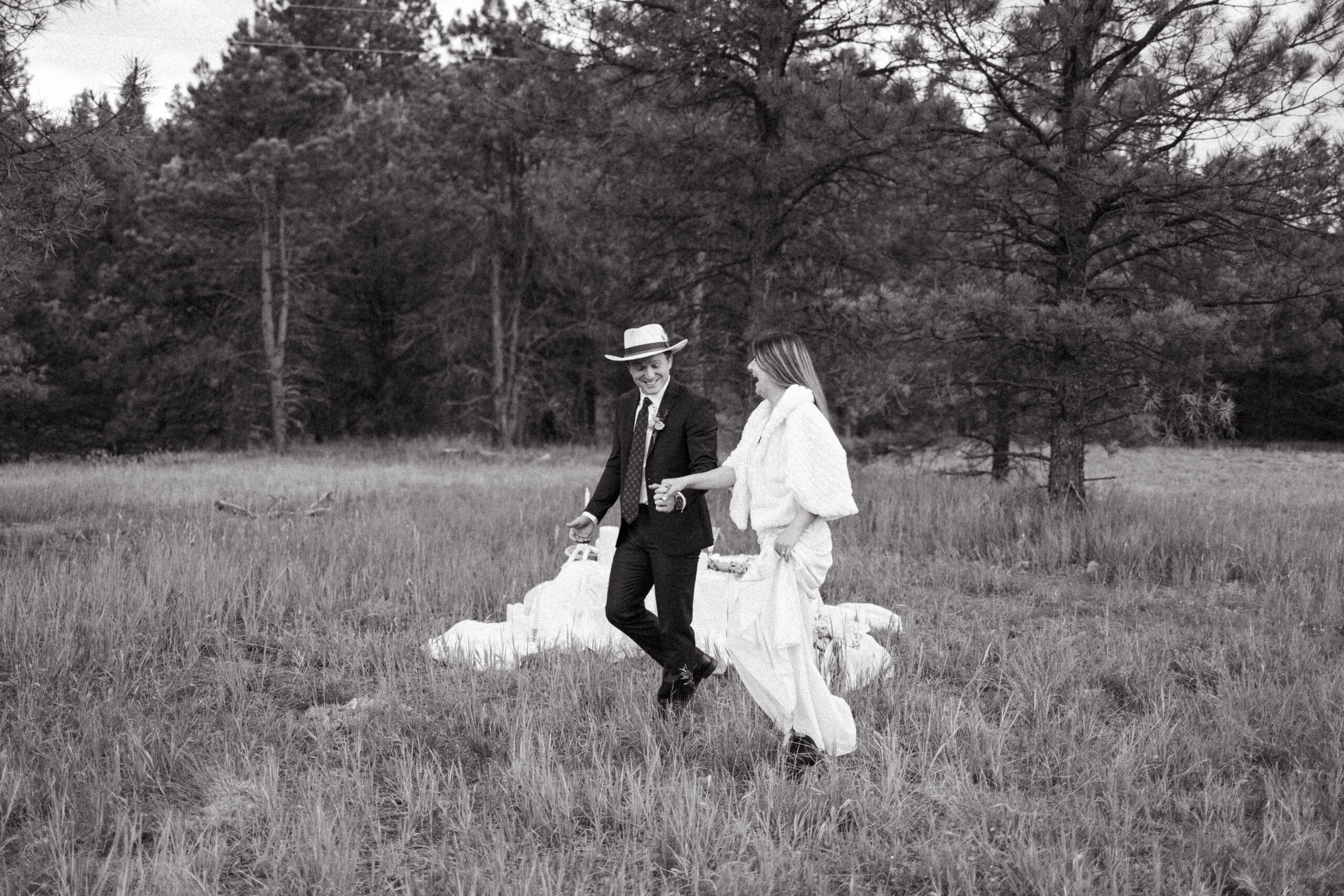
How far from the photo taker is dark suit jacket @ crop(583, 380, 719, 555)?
507cm

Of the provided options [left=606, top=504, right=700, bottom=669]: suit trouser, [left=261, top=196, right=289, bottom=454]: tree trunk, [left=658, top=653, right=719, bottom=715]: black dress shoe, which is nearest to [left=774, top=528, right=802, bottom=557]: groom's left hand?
[left=606, top=504, right=700, bottom=669]: suit trouser

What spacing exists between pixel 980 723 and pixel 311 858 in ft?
9.44

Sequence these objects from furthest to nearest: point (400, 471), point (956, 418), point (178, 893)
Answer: point (400, 471) < point (956, 418) < point (178, 893)

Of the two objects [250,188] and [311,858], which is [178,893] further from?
[250,188]

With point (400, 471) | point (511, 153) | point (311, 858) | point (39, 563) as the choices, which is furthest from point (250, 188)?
point (311, 858)

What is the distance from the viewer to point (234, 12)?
76.2 ft

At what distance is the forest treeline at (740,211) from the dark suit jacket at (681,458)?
98.3 inches

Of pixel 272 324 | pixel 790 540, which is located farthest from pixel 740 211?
pixel 272 324

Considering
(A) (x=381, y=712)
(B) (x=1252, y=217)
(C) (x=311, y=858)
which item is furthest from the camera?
(B) (x=1252, y=217)

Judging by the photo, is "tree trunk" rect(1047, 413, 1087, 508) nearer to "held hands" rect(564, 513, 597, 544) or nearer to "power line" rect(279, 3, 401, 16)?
"held hands" rect(564, 513, 597, 544)

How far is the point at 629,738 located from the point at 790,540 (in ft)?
4.21

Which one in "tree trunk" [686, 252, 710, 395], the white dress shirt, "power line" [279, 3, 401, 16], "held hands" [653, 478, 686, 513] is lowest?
"held hands" [653, 478, 686, 513]

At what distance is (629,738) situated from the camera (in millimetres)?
4777

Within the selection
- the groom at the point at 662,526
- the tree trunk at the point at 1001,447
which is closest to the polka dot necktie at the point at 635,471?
the groom at the point at 662,526
